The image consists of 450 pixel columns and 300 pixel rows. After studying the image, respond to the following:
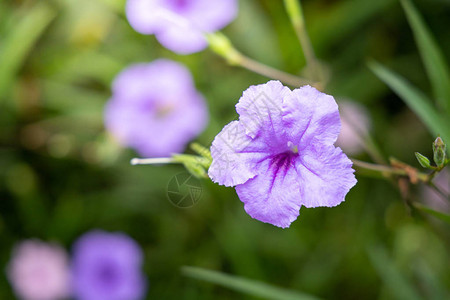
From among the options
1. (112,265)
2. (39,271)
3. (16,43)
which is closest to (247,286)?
(112,265)

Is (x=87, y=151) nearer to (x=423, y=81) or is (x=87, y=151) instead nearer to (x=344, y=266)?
(x=344, y=266)

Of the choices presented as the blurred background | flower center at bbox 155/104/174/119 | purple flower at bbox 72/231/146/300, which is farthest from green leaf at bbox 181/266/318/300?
flower center at bbox 155/104/174/119

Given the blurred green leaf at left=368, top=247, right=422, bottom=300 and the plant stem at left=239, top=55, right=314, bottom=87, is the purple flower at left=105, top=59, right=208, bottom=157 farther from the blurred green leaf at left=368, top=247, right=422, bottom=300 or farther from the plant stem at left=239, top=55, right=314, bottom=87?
the blurred green leaf at left=368, top=247, right=422, bottom=300

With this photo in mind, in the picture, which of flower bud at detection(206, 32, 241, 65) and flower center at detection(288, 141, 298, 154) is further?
flower bud at detection(206, 32, 241, 65)

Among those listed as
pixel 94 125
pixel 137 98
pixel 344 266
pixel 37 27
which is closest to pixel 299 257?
pixel 344 266

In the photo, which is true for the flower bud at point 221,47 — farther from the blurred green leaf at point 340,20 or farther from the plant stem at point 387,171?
the blurred green leaf at point 340,20

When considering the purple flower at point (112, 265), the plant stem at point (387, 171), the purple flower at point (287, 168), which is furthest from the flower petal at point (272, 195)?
the purple flower at point (112, 265)
